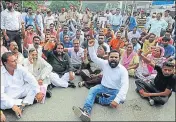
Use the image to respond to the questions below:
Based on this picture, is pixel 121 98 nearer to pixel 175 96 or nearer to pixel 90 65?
pixel 175 96

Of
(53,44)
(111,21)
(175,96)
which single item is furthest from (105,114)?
(111,21)

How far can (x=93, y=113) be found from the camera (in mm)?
3932

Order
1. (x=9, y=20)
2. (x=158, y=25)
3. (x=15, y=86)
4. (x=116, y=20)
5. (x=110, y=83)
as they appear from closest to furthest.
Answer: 1. (x=15, y=86)
2. (x=110, y=83)
3. (x=9, y=20)
4. (x=158, y=25)
5. (x=116, y=20)

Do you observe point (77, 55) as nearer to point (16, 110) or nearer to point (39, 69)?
point (39, 69)

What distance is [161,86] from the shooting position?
4.38 m

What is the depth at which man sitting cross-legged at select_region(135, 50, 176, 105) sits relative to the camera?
13.5ft

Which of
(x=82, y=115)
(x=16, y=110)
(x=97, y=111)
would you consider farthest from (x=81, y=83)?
(x=16, y=110)

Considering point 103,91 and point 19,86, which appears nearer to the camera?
point 19,86

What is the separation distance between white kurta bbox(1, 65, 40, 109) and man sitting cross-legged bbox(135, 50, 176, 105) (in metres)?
2.21

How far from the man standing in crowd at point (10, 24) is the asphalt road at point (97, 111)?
2990mm

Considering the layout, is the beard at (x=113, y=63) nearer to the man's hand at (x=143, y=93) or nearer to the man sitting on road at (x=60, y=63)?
the man's hand at (x=143, y=93)

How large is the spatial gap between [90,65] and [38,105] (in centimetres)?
223

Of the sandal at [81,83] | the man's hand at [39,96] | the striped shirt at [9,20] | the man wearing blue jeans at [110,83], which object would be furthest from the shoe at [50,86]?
the striped shirt at [9,20]

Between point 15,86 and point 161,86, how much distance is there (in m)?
2.77
